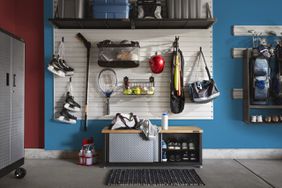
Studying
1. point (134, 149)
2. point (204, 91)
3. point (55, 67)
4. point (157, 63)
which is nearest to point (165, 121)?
point (134, 149)

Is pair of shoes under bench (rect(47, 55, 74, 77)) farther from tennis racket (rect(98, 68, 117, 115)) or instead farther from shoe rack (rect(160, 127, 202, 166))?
shoe rack (rect(160, 127, 202, 166))

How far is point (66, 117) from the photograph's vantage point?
441 centimetres

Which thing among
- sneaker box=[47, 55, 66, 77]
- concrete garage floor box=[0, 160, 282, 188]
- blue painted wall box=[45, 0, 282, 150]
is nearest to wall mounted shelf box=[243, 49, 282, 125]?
blue painted wall box=[45, 0, 282, 150]

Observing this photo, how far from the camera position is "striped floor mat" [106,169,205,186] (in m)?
3.27

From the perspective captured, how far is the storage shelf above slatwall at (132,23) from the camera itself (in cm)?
410

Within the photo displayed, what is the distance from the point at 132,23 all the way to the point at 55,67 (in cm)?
133

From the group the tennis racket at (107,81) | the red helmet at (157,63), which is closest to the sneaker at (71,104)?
the tennis racket at (107,81)

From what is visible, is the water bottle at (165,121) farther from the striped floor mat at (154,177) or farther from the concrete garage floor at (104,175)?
the concrete garage floor at (104,175)

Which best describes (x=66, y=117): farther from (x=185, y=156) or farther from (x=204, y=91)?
(x=204, y=91)

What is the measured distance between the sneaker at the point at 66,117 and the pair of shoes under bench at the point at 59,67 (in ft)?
1.86

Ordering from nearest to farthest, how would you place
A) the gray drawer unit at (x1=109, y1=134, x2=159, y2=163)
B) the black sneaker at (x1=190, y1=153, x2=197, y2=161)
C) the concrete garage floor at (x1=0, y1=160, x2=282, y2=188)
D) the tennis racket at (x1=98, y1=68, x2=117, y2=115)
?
1. the concrete garage floor at (x1=0, y1=160, x2=282, y2=188)
2. the gray drawer unit at (x1=109, y1=134, x2=159, y2=163)
3. the black sneaker at (x1=190, y1=153, x2=197, y2=161)
4. the tennis racket at (x1=98, y1=68, x2=117, y2=115)

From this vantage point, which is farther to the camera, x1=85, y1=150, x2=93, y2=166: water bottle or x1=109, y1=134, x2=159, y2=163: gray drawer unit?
x1=85, y1=150, x2=93, y2=166: water bottle

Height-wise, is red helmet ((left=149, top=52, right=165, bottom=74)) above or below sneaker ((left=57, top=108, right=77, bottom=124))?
above

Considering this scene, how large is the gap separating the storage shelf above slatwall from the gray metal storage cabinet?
0.95 metres
